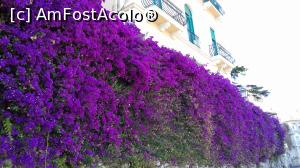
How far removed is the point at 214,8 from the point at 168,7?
711 centimetres

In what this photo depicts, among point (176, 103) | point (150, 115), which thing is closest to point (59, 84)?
point (150, 115)

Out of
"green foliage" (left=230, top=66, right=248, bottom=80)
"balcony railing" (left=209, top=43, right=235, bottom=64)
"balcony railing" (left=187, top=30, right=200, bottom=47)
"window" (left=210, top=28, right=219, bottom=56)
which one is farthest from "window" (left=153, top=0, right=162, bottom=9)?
"green foliage" (left=230, top=66, right=248, bottom=80)

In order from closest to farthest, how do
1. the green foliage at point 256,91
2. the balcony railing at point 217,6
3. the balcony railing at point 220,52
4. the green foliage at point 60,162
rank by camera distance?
the green foliage at point 60,162 → the balcony railing at point 220,52 → the balcony railing at point 217,6 → the green foliage at point 256,91

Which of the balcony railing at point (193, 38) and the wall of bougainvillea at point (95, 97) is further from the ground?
the balcony railing at point (193, 38)

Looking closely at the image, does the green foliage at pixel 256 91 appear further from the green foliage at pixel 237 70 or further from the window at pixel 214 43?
the window at pixel 214 43

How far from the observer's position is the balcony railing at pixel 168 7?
11.4m

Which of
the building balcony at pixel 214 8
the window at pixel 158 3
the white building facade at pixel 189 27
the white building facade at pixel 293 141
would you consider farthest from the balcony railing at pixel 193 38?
the white building facade at pixel 293 141

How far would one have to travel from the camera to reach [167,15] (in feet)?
38.4

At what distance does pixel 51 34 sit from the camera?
15.9ft

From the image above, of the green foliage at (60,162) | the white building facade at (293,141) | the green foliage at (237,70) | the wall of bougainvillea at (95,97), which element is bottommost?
the white building facade at (293,141)

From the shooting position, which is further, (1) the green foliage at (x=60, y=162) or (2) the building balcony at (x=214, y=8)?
(2) the building balcony at (x=214, y=8)

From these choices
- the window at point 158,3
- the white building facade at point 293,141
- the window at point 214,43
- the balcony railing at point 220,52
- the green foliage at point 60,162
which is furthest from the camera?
the white building facade at point 293,141

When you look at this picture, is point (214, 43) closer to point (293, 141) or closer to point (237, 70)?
point (237, 70)

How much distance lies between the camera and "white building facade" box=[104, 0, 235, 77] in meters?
11.1
